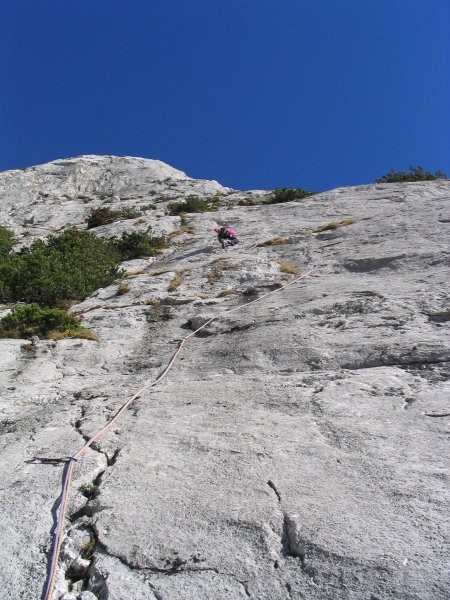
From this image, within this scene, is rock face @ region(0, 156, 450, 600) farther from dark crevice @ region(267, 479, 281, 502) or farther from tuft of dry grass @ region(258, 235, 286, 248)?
tuft of dry grass @ region(258, 235, 286, 248)

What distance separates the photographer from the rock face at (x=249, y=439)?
3.63 meters

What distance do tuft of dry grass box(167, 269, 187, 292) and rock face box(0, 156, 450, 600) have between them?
0.38m

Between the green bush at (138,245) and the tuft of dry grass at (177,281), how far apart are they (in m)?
4.06

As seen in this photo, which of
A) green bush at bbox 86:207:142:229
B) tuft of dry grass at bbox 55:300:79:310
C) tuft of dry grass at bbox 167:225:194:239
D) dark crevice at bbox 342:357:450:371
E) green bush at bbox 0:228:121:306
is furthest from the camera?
green bush at bbox 86:207:142:229

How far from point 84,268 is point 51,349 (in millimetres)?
6875

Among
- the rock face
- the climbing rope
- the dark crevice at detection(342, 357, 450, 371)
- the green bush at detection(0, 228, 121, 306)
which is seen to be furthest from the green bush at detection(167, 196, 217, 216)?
the dark crevice at detection(342, 357, 450, 371)

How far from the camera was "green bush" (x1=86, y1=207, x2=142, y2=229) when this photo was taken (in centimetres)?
2564

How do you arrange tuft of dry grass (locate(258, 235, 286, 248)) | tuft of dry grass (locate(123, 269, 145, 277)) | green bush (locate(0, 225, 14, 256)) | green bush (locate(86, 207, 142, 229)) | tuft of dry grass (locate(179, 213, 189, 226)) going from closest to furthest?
tuft of dry grass (locate(123, 269, 145, 277))
tuft of dry grass (locate(258, 235, 286, 248))
green bush (locate(0, 225, 14, 256))
tuft of dry grass (locate(179, 213, 189, 226))
green bush (locate(86, 207, 142, 229))

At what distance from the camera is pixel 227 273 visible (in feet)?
42.9

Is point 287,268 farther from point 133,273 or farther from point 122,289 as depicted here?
point 133,273

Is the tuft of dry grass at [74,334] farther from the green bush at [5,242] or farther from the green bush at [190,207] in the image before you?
the green bush at [190,207]

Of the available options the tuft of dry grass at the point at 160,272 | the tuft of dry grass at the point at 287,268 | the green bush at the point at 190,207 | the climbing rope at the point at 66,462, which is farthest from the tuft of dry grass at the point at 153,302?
the green bush at the point at 190,207

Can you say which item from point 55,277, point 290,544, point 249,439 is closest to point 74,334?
point 55,277

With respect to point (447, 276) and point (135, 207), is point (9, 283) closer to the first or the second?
point (447, 276)
